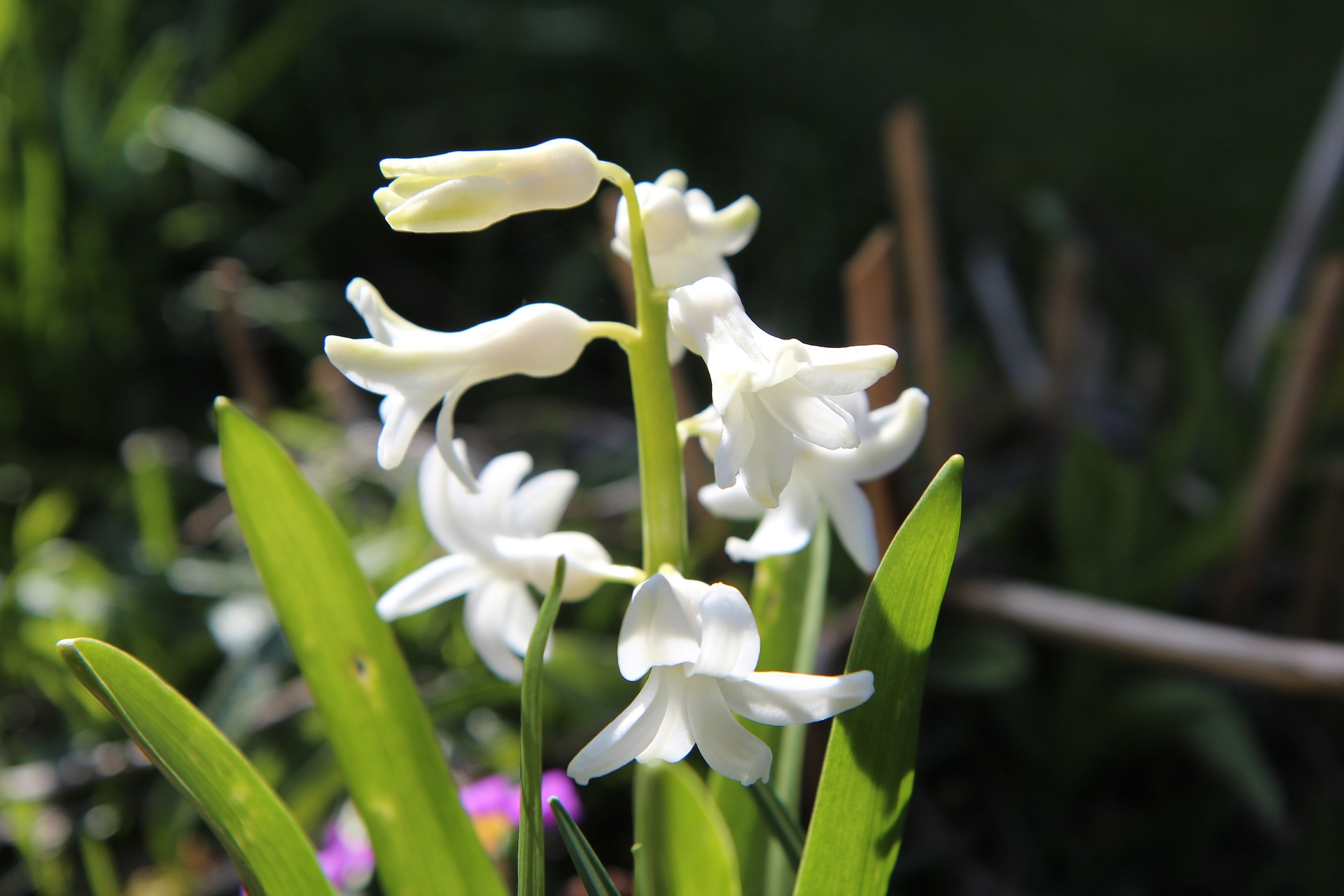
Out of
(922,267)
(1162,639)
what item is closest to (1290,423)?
(1162,639)

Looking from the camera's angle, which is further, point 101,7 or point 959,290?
point 959,290

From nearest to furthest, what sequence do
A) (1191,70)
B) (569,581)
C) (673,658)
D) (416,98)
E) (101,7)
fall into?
(673,658), (569,581), (101,7), (416,98), (1191,70)

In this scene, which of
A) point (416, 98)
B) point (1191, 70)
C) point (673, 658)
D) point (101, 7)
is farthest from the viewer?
point (1191, 70)

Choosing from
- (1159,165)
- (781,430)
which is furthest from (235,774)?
(1159,165)

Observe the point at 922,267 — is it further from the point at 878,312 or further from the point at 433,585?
the point at 433,585

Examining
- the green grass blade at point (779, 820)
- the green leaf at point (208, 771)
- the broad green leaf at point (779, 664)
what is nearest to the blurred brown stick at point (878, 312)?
the broad green leaf at point (779, 664)

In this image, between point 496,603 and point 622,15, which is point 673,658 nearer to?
point 496,603
